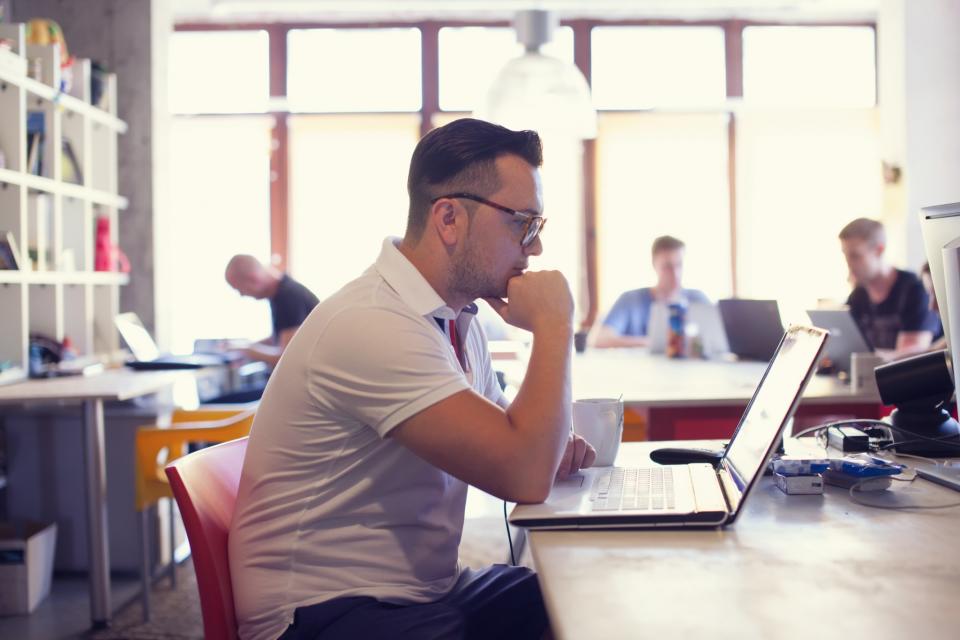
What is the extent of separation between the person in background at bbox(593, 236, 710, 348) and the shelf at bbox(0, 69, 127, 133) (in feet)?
9.34

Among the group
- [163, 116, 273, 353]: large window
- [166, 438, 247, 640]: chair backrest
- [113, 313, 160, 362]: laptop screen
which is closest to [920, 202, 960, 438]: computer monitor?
[166, 438, 247, 640]: chair backrest

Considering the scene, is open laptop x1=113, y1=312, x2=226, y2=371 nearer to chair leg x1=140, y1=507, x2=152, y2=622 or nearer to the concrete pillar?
the concrete pillar

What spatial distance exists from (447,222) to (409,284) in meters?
0.13

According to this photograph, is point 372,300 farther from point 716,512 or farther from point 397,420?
point 716,512

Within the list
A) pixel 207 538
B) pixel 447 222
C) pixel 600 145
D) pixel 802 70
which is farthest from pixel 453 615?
pixel 802 70

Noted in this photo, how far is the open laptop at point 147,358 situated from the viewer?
408cm

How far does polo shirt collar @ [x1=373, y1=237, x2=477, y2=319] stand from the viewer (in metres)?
1.41

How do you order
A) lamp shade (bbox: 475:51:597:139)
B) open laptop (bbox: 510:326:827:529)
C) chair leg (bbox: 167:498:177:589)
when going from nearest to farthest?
1. open laptop (bbox: 510:326:827:529)
2. chair leg (bbox: 167:498:177:589)
3. lamp shade (bbox: 475:51:597:139)

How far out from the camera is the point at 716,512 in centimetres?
121

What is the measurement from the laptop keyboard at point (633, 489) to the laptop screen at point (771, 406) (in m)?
0.10

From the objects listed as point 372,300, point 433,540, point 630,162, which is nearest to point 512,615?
point 433,540

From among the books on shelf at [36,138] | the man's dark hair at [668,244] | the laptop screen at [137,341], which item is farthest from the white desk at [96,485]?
the man's dark hair at [668,244]

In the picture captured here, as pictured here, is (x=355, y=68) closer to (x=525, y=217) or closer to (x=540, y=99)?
(x=540, y=99)

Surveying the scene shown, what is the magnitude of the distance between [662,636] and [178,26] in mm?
6738
